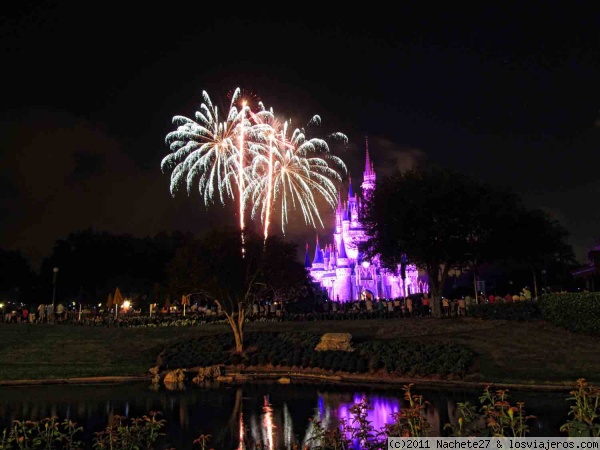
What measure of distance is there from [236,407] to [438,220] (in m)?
23.8

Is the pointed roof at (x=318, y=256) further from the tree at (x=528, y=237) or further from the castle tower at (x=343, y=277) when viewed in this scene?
the tree at (x=528, y=237)

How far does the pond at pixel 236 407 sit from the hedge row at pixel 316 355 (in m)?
2.49

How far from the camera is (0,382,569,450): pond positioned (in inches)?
582

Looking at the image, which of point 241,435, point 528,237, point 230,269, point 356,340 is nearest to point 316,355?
point 356,340

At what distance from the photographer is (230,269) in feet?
107

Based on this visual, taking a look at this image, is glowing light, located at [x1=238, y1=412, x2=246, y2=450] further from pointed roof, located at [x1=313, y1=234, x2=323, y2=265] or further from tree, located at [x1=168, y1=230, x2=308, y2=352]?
pointed roof, located at [x1=313, y1=234, x2=323, y2=265]

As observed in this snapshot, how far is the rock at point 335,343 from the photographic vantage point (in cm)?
2838

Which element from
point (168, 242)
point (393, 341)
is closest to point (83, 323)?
point (393, 341)

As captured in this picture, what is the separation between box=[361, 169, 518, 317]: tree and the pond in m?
18.1

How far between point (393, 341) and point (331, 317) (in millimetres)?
12914

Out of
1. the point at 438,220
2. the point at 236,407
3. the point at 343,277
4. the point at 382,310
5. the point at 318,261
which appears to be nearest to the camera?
the point at 236,407

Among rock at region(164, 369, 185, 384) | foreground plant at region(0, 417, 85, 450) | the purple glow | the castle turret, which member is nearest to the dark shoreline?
rock at region(164, 369, 185, 384)

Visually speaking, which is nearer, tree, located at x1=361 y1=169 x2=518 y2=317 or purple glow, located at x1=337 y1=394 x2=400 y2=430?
purple glow, located at x1=337 y1=394 x2=400 y2=430

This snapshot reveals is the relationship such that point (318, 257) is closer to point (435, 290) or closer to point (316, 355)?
point (435, 290)
